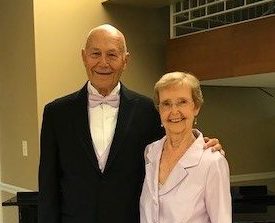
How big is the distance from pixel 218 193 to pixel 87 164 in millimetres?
448

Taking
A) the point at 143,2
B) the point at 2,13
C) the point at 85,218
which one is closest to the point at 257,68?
the point at 143,2

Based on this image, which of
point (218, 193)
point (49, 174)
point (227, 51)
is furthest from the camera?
point (227, 51)

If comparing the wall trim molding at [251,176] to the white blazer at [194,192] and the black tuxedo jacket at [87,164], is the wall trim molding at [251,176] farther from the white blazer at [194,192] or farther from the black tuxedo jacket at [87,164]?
the white blazer at [194,192]

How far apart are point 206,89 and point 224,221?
243 cm

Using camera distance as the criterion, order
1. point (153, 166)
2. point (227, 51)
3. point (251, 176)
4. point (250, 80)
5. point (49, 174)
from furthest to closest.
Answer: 1. point (251, 176)
2. point (250, 80)
3. point (227, 51)
4. point (49, 174)
5. point (153, 166)

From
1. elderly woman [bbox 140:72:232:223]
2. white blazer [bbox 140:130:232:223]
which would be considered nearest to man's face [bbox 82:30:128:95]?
elderly woman [bbox 140:72:232:223]

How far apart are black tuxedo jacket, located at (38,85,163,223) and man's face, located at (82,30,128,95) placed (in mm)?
89

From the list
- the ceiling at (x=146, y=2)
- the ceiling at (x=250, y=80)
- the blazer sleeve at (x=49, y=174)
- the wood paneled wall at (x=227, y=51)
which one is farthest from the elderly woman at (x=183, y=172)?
the ceiling at (x=146, y=2)

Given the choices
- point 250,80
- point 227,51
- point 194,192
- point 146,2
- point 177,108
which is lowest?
point 194,192

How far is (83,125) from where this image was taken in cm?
151

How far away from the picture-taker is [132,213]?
151 centimetres

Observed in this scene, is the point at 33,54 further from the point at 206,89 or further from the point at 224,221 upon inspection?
the point at 224,221

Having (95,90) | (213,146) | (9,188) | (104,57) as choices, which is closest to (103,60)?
(104,57)

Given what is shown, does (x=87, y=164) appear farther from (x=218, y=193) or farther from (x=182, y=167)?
(x=218, y=193)
